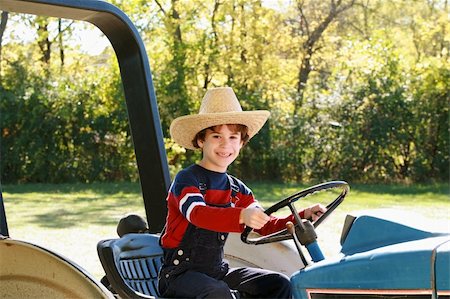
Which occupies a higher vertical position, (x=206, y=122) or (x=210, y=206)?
(x=206, y=122)

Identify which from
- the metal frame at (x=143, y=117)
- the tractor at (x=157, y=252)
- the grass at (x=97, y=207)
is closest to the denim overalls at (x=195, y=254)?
the tractor at (x=157, y=252)

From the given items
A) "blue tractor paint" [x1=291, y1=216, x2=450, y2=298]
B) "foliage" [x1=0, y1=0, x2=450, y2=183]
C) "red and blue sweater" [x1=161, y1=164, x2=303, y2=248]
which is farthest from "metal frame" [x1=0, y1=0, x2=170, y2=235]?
"foliage" [x1=0, y1=0, x2=450, y2=183]

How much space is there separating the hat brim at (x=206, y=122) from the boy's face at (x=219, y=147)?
0.10 ft

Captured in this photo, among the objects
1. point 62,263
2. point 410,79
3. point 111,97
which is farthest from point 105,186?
point 62,263

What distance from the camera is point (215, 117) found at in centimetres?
268

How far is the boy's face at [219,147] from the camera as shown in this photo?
2672 millimetres

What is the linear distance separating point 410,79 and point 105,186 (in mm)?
5058

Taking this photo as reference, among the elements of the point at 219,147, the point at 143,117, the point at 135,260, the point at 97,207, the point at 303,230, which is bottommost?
the point at 97,207

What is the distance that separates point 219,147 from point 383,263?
76cm

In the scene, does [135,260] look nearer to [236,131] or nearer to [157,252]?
[157,252]

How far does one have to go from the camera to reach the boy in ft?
8.52

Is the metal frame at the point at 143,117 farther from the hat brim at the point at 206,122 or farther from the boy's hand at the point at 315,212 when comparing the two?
the boy's hand at the point at 315,212

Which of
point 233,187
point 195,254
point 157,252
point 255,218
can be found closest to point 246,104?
point 157,252

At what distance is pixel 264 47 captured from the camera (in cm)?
1483
